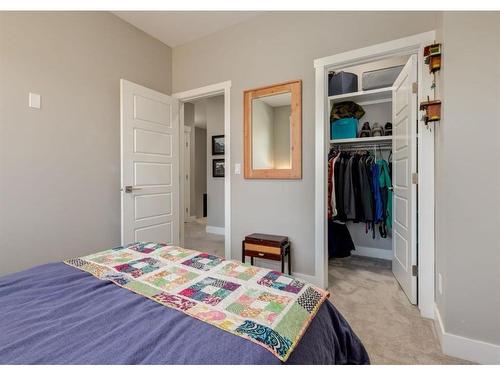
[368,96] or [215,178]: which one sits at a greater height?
[368,96]

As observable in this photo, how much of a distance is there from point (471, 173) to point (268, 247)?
1.57 metres

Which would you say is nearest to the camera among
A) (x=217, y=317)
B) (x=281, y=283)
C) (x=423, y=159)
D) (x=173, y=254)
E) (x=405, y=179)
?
(x=217, y=317)

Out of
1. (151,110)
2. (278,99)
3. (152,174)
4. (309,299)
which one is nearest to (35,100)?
(151,110)

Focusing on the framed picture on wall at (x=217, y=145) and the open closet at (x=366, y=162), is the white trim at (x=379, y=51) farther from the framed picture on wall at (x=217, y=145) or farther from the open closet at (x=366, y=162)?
the framed picture on wall at (x=217, y=145)

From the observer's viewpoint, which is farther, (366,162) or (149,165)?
(366,162)

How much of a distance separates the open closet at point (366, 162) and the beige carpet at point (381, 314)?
190 millimetres

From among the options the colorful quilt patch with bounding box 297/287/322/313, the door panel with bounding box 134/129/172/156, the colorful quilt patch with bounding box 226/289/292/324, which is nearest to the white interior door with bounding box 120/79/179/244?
A: the door panel with bounding box 134/129/172/156

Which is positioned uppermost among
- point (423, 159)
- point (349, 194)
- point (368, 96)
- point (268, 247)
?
point (368, 96)

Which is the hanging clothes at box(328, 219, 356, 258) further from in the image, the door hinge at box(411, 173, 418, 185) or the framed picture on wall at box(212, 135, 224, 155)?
the framed picture on wall at box(212, 135, 224, 155)

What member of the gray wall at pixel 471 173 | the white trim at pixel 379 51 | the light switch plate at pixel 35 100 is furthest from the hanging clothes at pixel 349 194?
the light switch plate at pixel 35 100

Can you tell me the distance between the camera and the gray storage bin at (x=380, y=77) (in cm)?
293

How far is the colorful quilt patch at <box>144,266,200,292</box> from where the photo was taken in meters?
1.10

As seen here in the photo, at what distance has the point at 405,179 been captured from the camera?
7.38 ft

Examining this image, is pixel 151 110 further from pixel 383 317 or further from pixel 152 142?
pixel 383 317
